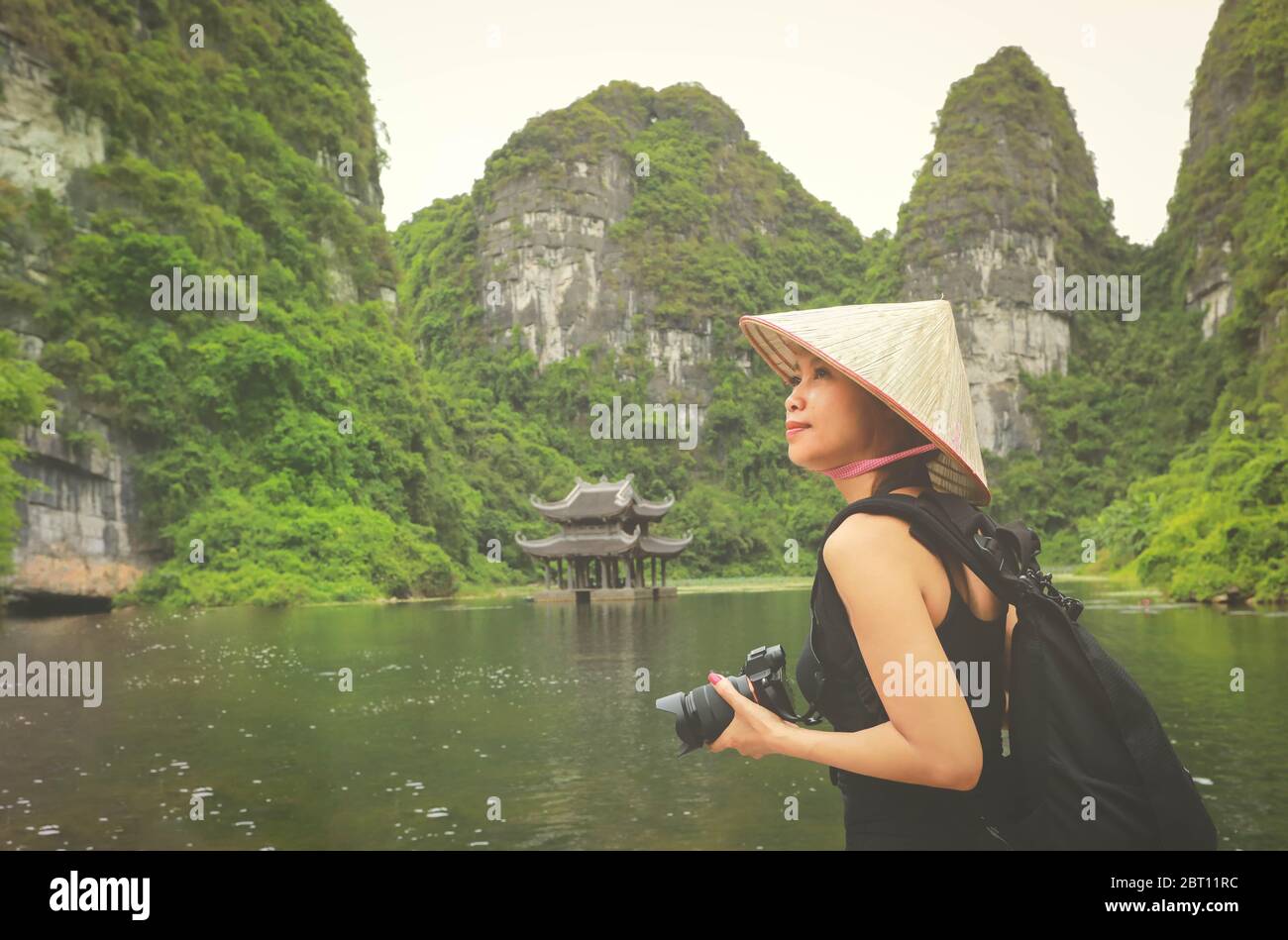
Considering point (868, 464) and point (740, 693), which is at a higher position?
point (868, 464)

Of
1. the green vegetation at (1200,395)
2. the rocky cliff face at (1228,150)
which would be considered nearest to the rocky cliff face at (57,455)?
the green vegetation at (1200,395)

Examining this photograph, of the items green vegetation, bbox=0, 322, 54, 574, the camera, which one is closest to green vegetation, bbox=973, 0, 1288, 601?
the camera

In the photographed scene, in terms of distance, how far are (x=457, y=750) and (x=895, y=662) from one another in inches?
328

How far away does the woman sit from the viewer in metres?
1.63

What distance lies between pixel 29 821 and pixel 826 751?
7.02 metres

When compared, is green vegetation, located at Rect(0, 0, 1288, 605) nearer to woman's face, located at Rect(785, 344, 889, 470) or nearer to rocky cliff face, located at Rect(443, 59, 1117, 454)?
rocky cliff face, located at Rect(443, 59, 1117, 454)

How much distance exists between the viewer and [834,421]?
186cm

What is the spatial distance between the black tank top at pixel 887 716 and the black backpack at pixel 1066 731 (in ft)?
0.09

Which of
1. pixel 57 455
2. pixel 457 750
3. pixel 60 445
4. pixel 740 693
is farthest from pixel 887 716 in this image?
pixel 60 445

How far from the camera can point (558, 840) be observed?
A: 6.34 meters

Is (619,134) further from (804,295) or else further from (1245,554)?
(1245,554)

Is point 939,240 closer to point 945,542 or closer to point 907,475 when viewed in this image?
point 907,475

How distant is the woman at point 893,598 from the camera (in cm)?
163

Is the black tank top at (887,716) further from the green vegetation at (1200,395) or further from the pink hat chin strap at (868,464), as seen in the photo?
the green vegetation at (1200,395)
